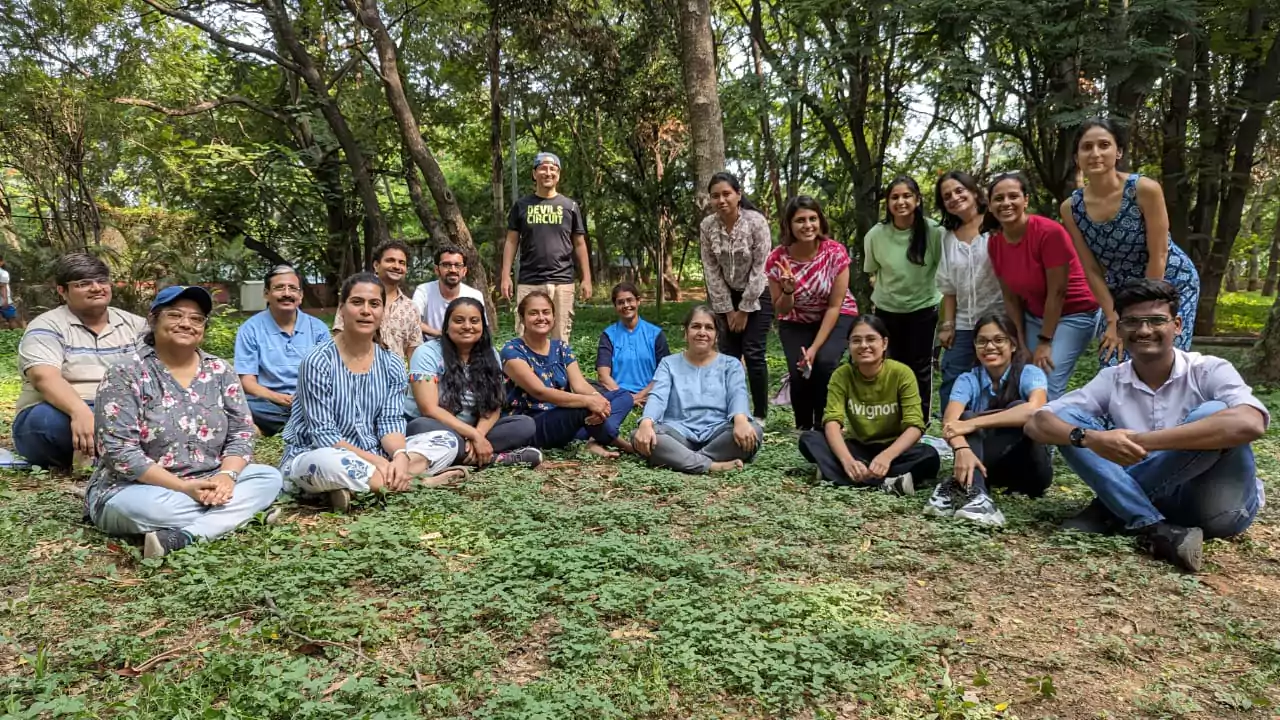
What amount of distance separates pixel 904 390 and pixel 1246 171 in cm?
909

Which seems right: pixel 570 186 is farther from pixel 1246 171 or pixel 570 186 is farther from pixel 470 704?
pixel 470 704

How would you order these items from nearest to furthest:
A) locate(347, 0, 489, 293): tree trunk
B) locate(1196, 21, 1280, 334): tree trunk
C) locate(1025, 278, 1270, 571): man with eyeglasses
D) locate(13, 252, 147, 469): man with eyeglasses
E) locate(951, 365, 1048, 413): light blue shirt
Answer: locate(1025, 278, 1270, 571): man with eyeglasses → locate(951, 365, 1048, 413): light blue shirt → locate(13, 252, 147, 469): man with eyeglasses → locate(1196, 21, 1280, 334): tree trunk → locate(347, 0, 489, 293): tree trunk

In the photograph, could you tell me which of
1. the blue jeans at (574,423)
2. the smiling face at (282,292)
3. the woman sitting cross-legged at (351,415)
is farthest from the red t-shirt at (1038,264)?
the smiling face at (282,292)

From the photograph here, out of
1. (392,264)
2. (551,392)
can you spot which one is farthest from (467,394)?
(392,264)

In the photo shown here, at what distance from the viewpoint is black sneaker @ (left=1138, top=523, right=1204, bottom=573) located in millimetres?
3230

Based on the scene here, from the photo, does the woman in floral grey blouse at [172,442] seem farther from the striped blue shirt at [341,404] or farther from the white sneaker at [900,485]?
the white sneaker at [900,485]

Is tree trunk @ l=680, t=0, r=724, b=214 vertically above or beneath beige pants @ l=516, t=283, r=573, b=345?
above

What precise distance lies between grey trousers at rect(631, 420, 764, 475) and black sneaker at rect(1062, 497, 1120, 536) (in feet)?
5.69

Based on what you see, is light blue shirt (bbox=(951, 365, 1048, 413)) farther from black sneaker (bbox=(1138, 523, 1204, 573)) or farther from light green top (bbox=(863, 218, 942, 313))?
→ light green top (bbox=(863, 218, 942, 313))

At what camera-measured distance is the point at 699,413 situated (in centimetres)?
505

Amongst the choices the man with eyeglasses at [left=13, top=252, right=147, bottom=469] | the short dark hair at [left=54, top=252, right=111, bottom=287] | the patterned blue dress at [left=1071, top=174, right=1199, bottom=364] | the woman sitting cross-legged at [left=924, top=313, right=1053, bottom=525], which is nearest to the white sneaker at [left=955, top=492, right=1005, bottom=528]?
the woman sitting cross-legged at [left=924, top=313, right=1053, bottom=525]

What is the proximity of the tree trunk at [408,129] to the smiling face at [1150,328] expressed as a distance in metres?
7.79

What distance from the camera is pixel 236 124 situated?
661 inches

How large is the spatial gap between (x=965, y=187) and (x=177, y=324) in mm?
4149
